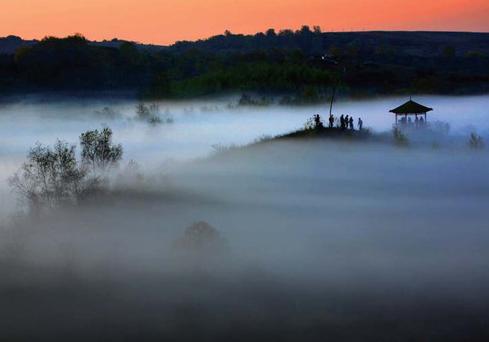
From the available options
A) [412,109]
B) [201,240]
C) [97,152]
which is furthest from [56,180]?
[412,109]

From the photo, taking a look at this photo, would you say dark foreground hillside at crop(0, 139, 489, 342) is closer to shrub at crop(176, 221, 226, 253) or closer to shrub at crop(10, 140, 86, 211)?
shrub at crop(176, 221, 226, 253)

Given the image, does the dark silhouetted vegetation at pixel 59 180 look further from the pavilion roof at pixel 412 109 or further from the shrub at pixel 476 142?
the shrub at pixel 476 142

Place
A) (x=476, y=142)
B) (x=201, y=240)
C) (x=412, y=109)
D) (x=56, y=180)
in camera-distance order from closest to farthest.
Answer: (x=201, y=240) < (x=412, y=109) < (x=56, y=180) < (x=476, y=142)

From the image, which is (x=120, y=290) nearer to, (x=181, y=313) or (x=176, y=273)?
(x=176, y=273)

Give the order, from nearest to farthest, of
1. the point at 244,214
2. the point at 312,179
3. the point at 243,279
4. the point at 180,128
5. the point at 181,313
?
the point at 181,313
the point at 243,279
the point at 244,214
the point at 312,179
the point at 180,128

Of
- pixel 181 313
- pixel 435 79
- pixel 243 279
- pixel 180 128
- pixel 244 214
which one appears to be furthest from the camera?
pixel 180 128

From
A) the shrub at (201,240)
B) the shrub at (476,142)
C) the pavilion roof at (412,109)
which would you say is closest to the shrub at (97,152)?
the shrub at (201,240)

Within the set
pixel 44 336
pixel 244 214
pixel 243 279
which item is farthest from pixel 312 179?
pixel 44 336

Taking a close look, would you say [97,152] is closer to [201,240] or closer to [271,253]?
[201,240]

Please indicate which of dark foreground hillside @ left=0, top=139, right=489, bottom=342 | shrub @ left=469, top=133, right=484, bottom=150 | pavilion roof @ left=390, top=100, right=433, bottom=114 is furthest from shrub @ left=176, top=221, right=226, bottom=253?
shrub @ left=469, top=133, right=484, bottom=150

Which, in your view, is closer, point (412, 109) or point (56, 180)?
point (412, 109)

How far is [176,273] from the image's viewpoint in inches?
2985

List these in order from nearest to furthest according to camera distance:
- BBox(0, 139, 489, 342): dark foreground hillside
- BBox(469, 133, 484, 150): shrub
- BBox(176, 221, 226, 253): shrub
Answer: BBox(0, 139, 489, 342): dark foreground hillside < BBox(176, 221, 226, 253): shrub < BBox(469, 133, 484, 150): shrub

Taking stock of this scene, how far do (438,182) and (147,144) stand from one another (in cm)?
8350
